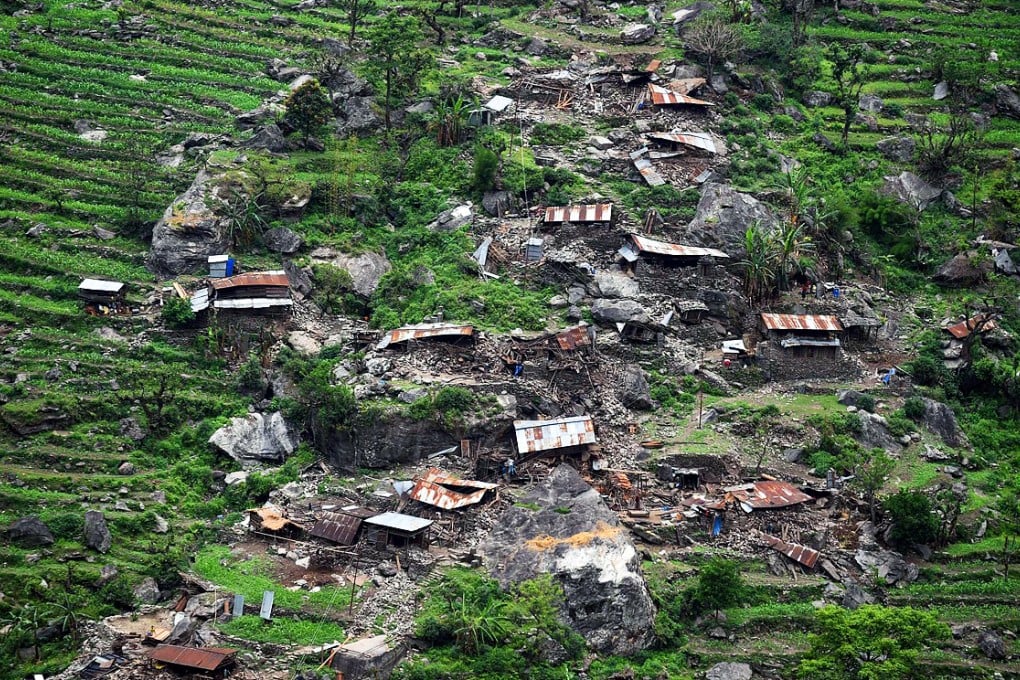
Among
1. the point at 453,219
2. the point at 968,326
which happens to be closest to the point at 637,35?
the point at 453,219

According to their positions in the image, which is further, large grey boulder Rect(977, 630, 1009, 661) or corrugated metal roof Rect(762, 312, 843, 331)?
corrugated metal roof Rect(762, 312, 843, 331)

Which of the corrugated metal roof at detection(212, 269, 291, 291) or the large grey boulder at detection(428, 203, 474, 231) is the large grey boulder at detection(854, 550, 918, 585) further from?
the corrugated metal roof at detection(212, 269, 291, 291)

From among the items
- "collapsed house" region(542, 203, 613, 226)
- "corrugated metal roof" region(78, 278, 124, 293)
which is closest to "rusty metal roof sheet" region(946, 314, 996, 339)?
"collapsed house" region(542, 203, 613, 226)

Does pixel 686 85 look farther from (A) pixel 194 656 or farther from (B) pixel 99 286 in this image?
(A) pixel 194 656

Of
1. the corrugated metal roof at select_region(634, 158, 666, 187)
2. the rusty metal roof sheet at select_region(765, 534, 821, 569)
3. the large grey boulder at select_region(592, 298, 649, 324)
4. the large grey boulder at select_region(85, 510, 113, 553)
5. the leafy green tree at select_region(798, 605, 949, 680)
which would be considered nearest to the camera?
the leafy green tree at select_region(798, 605, 949, 680)

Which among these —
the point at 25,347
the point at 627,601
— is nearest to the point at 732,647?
the point at 627,601

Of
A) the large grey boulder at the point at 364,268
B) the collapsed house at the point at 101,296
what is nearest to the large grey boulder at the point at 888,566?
the large grey boulder at the point at 364,268

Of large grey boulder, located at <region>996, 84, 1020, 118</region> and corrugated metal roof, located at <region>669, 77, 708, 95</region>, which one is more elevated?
corrugated metal roof, located at <region>669, 77, 708, 95</region>
